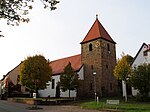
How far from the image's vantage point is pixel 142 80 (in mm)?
31203

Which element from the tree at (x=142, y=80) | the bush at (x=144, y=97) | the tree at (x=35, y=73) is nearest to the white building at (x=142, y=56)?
the tree at (x=142, y=80)

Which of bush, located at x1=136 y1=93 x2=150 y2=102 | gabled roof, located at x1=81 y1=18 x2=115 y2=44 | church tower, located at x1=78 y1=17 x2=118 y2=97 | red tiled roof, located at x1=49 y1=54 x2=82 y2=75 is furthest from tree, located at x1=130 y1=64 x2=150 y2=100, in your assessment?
red tiled roof, located at x1=49 y1=54 x2=82 y2=75

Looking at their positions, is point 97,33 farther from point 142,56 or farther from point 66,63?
point 142,56

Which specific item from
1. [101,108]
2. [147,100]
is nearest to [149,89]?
[147,100]

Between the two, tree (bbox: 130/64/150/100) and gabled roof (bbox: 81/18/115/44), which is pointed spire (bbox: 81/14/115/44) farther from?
tree (bbox: 130/64/150/100)

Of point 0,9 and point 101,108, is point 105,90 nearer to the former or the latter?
point 101,108

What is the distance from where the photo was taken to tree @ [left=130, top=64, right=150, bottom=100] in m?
31.2

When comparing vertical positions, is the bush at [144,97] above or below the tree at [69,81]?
below

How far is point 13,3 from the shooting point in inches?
413

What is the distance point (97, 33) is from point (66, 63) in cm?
1200

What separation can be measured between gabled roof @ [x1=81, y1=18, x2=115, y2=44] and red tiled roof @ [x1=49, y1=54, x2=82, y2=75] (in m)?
5.20

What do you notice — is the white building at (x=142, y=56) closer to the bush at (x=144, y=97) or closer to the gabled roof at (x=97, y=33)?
the bush at (x=144, y=97)

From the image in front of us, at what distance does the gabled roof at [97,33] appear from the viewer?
156 feet

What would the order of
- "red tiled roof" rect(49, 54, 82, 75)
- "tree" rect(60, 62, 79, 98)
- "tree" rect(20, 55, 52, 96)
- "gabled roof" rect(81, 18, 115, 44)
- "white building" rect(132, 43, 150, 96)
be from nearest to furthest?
"white building" rect(132, 43, 150, 96)
"tree" rect(60, 62, 79, 98)
"tree" rect(20, 55, 52, 96)
"gabled roof" rect(81, 18, 115, 44)
"red tiled roof" rect(49, 54, 82, 75)
